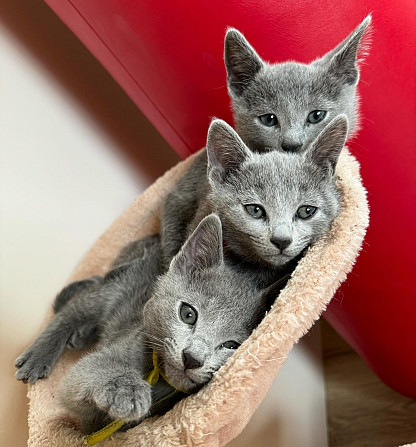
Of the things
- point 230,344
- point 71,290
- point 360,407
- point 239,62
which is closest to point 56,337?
point 71,290

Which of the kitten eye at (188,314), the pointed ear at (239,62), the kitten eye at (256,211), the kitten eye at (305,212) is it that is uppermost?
the pointed ear at (239,62)

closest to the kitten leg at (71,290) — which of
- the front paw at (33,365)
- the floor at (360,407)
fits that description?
the front paw at (33,365)

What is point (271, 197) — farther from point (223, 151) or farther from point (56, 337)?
point (56, 337)

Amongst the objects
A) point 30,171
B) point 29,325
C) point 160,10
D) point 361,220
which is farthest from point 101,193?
point 361,220

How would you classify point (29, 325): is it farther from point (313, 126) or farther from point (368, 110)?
point (368, 110)

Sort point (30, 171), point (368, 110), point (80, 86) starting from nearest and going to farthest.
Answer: point (368, 110) < point (30, 171) < point (80, 86)

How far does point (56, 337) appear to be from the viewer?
1288 mm

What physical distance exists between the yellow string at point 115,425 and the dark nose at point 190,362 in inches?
3.4

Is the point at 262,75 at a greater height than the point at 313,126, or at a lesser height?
greater

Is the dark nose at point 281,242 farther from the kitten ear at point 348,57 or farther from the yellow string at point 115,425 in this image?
the kitten ear at point 348,57

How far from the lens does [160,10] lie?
1.24 metres

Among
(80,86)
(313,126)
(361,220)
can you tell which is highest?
(80,86)

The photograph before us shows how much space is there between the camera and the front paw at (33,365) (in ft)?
3.98

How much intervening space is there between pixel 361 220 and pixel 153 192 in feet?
2.47
